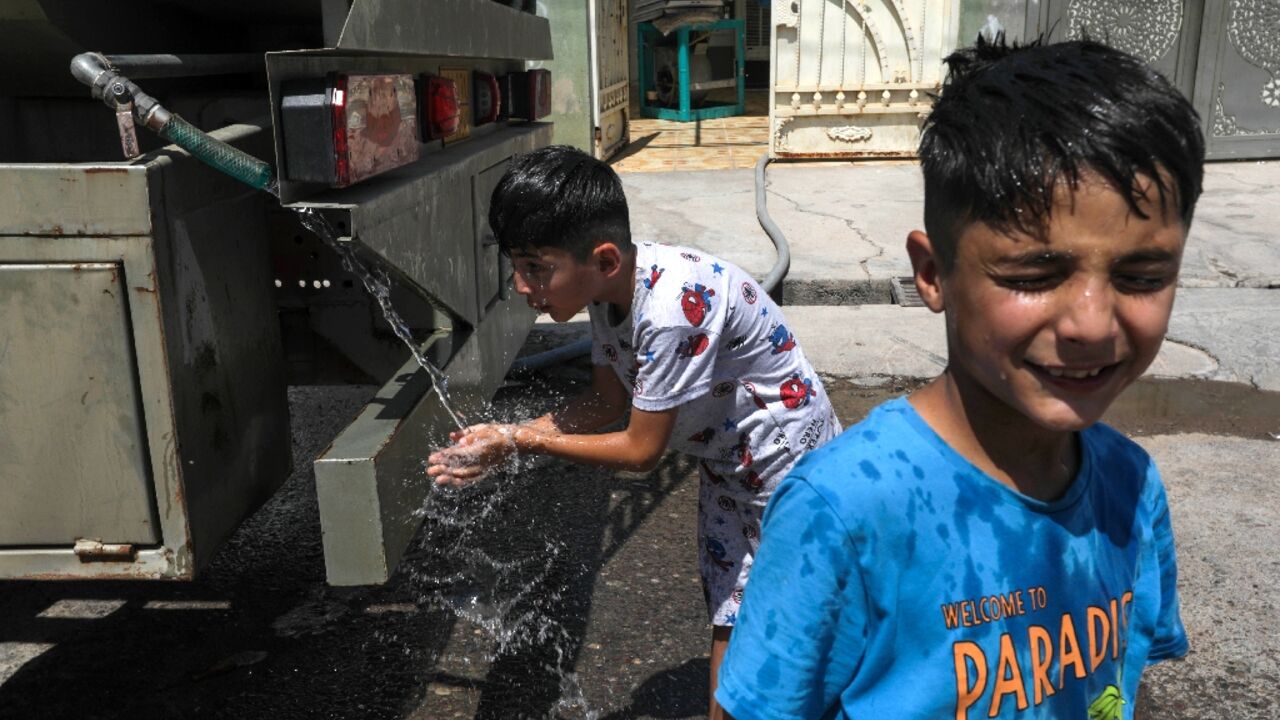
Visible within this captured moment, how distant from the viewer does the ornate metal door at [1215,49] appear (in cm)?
919

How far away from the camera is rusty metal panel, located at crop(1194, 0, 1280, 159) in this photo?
30.1 feet

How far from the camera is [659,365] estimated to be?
2086mm

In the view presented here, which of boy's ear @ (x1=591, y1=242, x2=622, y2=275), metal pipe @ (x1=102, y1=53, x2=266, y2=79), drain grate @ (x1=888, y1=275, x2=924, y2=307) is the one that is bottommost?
drain grate @ (x1=888, y1=275, x2=924, y2=307)

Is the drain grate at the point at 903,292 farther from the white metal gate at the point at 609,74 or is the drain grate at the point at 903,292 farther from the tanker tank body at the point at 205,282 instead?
the white metal gate at the point at 609,74

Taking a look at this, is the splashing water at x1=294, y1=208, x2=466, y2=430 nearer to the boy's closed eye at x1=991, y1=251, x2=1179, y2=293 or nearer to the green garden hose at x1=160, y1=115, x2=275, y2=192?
the green garden hose at x1=160, y1=115, x2=275, y2=192

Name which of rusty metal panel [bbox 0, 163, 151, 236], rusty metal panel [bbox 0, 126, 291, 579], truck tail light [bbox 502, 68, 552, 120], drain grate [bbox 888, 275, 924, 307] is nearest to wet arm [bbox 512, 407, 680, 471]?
rusty metal panel [bbox 0, 126, 291, 579]

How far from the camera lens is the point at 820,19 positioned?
949cm

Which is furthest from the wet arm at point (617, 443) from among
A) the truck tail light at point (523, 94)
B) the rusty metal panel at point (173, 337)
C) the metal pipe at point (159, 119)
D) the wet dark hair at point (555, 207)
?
the truck tail light at point (523, 94)

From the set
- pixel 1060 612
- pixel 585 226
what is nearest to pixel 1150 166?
pixel 1060 612

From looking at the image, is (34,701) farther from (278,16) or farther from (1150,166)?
(1150,166)

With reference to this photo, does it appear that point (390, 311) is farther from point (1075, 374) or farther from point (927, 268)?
point (1075, 374)

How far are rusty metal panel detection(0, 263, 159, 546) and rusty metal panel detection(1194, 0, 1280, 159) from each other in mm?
9148

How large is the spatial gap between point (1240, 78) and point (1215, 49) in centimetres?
31

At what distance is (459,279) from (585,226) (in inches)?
25.5
